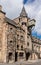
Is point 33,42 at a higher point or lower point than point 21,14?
lower

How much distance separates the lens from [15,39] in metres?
48.7

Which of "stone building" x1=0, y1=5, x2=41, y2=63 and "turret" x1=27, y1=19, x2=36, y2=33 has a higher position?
"turret" x1=27, y1=19, x2=36, y2=33

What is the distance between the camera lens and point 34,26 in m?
58.6

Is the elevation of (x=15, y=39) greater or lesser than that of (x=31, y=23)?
lesser

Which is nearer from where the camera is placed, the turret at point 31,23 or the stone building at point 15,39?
the stone building at point 15,39

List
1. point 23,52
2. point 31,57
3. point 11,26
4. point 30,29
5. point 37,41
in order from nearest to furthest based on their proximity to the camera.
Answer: point 11,26
point 23,52
point 31,57
point 30,29
point 37,41

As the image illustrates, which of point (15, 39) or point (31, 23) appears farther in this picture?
point (31, 23)

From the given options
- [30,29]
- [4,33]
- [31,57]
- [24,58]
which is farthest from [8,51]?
[30,29]

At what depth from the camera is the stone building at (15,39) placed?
4488 centimetres

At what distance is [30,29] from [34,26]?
2.43m

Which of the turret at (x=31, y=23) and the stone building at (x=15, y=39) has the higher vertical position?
the turret at (x=31, y=23)

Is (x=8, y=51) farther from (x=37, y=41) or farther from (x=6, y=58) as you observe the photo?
(x=37, y=41)

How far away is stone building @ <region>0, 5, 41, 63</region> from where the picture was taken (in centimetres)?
4488

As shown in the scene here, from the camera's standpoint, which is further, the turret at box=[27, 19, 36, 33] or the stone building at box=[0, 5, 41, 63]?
the turret at box=[27, 19, 36, 33]
